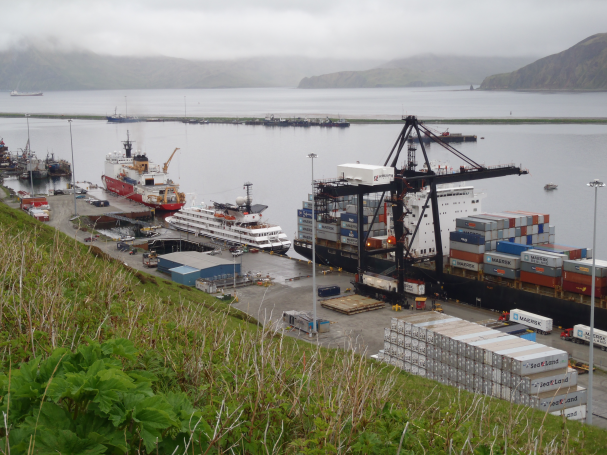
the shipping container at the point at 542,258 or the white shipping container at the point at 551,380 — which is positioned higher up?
the shipping container at the point at 542,258

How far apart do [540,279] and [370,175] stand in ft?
27.5

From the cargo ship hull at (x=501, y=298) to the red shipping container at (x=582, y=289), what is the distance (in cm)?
45

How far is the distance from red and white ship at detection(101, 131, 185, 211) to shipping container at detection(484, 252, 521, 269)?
107ft

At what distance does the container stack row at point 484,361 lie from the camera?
1470cm

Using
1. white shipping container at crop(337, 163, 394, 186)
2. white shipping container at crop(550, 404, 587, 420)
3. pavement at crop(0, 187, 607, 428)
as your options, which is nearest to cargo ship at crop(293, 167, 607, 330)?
pavement at crop(0, 187, 607, 428)

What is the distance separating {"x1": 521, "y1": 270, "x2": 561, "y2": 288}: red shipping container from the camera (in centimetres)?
2453

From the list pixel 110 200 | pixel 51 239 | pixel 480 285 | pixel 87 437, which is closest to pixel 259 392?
pixel 87 437

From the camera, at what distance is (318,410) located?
16.9ft

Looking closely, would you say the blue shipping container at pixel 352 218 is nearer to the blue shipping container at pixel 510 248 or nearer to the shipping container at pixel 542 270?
the blue shipping container at pixel 510 248

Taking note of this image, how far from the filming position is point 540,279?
24.9m

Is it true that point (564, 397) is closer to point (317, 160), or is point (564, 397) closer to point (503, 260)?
point (503, 260)

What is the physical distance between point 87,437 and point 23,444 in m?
0.36

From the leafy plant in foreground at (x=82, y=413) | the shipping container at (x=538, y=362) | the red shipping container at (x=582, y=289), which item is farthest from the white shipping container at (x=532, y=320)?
the leafy plant in foreground at (x=82, y=413)

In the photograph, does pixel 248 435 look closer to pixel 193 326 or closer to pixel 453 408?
pixel 453 408
